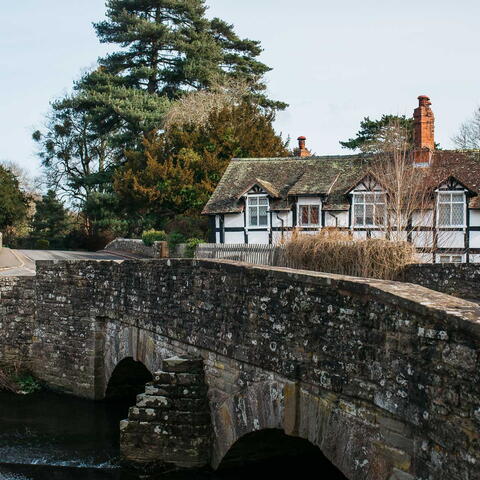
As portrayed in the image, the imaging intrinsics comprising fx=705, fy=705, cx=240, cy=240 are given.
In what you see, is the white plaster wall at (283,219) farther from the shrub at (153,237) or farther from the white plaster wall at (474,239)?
the white plaster wall at (474,239)

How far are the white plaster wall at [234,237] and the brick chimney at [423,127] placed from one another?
8163 mm

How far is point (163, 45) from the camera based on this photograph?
46.0m

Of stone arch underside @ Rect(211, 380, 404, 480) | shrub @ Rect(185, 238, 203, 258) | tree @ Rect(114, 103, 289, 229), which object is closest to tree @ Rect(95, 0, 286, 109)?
tree @ Rect(114, 103, 289, 229)

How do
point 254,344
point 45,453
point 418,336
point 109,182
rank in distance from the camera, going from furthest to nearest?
point 109,182 → point 45,453 → point 254,344 → point 418,336

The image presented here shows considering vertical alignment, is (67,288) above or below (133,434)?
above

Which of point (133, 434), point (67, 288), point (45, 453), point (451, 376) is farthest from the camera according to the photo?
point (67, 288)

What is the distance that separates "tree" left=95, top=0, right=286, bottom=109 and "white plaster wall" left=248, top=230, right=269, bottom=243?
17.4 m

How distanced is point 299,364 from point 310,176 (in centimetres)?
2425

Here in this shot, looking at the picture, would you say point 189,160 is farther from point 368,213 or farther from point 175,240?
point 368,213

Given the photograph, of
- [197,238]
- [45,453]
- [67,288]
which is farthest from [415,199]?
[45,453]

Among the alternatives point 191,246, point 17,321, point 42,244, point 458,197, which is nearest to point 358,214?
point 458,197

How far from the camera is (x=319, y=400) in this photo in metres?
6.86

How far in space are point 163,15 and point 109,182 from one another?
11.9m

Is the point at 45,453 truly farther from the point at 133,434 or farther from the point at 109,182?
the point at 109,182
